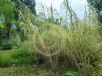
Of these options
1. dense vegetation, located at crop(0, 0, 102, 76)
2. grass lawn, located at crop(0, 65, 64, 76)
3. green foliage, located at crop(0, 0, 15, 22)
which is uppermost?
green foliage, located at crop(0, 0, 15, 22)

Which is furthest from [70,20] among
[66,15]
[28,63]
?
[28,63]

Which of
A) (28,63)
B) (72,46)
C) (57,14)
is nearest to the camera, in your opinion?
(72,46)

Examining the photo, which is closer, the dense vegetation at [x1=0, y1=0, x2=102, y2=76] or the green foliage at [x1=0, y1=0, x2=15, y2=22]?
the dense vegetation at [x1=0, y1=0, x2=102, y2=76]

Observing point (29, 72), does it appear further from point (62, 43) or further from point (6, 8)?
point (6, 8)

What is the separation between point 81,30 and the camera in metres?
8.39

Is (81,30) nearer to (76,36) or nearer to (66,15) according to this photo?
(76,36)

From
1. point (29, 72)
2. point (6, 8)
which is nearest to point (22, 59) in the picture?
point (29, 72)

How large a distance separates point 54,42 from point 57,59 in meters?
0.52

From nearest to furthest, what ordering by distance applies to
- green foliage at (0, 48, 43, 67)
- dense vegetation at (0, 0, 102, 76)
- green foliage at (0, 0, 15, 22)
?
dense vegetation at (0, 0, 102, 76), green foliage at (0, 48, 43, 67), green foliage at (0, 0, 15, 22)

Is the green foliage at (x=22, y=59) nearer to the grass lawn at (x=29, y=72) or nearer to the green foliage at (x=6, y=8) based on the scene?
the grass lawn at (x=29, y=72)

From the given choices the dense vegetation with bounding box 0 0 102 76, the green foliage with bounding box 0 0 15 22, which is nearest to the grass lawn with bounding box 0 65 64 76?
the dense vegetation with bounding box 0 0 102 76

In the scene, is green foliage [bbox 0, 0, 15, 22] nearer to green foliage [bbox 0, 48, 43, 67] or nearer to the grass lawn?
green foliage [bbox 0, 48, 43, 67]

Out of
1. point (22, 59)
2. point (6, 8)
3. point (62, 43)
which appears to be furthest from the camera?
point (6, 8)

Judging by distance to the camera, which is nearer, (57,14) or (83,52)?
(83,52)
